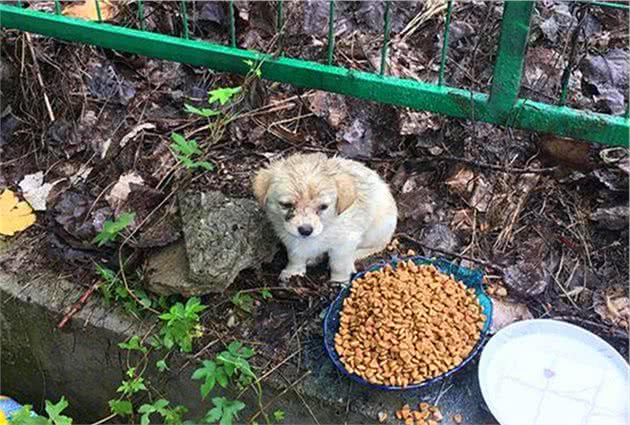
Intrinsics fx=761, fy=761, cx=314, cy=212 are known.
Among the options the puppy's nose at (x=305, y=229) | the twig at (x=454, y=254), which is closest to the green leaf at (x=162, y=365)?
the puppy's nose at (x=305, y=229)

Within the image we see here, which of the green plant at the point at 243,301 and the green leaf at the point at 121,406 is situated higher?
the green plant at the point at 243,301

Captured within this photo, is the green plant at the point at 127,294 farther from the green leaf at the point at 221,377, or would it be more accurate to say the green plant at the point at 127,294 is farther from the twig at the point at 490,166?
the twig at the point at 490,166

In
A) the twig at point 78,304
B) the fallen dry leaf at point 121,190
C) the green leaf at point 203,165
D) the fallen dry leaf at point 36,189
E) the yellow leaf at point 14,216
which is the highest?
the green leaf at point 203,165

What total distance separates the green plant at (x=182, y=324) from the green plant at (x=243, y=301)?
0.13m

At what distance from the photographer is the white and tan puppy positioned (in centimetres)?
270

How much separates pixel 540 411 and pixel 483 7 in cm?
220

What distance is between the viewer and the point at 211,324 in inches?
117

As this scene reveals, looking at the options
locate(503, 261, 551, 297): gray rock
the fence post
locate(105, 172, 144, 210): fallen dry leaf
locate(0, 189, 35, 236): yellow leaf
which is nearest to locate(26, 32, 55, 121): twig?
locate(0, 189, 35, 236): yellow leaf

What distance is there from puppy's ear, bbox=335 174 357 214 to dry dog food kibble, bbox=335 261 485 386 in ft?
1.01

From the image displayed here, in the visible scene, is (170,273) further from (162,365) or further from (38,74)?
(38,74)

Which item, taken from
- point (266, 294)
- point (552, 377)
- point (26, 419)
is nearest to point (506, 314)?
point (552, 377)

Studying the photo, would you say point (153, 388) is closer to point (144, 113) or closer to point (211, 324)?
point (211, 324)

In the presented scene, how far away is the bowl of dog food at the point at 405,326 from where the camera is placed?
2650 mm

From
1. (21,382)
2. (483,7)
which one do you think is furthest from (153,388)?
(483,7)
